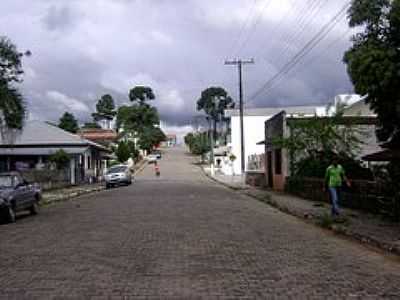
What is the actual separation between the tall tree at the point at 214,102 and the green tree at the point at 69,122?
27.9 metres

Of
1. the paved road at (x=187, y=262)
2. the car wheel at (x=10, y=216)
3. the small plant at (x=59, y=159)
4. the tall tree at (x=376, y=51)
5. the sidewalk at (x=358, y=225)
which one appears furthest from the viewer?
the small plant at (x=59, y=159)

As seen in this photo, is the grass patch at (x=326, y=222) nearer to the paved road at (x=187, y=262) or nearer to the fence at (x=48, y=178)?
the paved road at (x=187, y=262)

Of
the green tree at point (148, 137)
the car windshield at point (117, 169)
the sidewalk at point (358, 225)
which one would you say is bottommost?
the sidewalk at point (358, 225)

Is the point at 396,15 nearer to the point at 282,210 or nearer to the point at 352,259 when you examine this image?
the point at 352,259

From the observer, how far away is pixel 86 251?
44.1 feet

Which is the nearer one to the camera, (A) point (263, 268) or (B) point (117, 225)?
(A) point (263, 268)

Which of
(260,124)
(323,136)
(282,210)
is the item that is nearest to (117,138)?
(260,124)

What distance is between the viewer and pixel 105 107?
16562 centimetres

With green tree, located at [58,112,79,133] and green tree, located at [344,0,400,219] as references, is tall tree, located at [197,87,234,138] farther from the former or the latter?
green tree, located at [344,0,400,219]

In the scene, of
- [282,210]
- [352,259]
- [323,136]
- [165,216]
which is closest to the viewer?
[352,259]

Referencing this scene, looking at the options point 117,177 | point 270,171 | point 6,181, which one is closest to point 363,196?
point 6,181

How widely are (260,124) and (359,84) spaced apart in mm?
76366

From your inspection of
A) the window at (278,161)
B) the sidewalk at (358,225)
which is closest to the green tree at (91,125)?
A: the window at (278,161)

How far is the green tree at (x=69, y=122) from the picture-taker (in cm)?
14244
